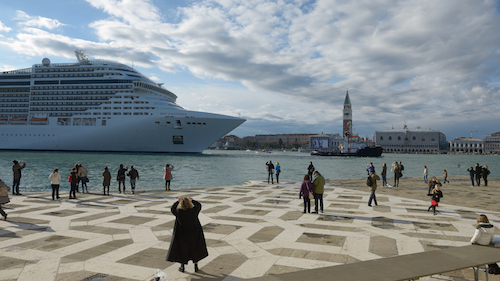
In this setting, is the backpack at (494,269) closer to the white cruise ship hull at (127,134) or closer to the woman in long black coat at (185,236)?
the woman in long black coat at (185,236)

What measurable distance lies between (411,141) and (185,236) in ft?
716

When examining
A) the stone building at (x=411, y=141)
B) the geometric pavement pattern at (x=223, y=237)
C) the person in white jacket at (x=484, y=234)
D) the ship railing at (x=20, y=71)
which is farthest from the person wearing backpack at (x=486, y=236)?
the stone building at (x=411, y=141)

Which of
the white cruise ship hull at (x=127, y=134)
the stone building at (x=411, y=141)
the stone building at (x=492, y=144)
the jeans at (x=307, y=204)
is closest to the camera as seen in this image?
the jeans at (x=307, y=204)

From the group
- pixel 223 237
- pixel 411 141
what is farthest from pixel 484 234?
pixel 411 141

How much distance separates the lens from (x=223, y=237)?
717cm

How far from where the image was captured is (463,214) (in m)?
10.0

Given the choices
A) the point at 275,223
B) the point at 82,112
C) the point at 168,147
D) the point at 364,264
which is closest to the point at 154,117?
the point at 168,147

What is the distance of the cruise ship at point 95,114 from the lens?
6362 centimetres

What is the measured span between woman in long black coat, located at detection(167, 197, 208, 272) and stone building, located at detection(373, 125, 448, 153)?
691ft

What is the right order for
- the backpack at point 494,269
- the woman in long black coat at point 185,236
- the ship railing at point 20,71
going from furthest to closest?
the ship railing at point 20,71, the woman in long black coat at point 185,236, the backpack at point 494,269

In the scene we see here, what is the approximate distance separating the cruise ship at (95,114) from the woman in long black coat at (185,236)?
58.7 metres

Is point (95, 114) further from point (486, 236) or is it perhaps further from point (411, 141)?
point (411, 141)

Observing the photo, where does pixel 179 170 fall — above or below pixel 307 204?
below

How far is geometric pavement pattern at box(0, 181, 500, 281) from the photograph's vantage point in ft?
17.2
